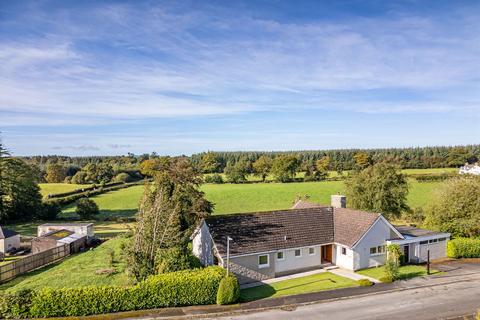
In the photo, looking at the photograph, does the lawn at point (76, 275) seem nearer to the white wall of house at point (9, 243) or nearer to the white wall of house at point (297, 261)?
the white wall of house at point (9, 243)

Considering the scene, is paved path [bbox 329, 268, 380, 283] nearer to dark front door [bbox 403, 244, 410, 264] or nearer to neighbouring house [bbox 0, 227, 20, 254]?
dark front door [bbox 403, 244, 410, 264]

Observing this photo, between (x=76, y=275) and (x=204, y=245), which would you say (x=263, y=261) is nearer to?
(x=204, y=245)

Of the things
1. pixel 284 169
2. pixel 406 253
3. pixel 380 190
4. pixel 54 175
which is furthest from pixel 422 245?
pixel 54 175

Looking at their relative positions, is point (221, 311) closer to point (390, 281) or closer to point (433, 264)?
point (390, 281)

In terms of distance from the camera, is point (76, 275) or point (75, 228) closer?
point (76, 275)

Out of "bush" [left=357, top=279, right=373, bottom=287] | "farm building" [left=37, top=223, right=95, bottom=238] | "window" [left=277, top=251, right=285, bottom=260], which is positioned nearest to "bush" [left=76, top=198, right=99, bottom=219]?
"farm building" [left=37, top=223, right=95, bottom=238]

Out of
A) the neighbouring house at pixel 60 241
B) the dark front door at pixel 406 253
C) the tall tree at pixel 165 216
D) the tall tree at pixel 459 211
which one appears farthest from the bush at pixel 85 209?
the tall tree at pixel 459 211

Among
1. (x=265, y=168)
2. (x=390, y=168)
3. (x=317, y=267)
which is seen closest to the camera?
(x=317, y=267)

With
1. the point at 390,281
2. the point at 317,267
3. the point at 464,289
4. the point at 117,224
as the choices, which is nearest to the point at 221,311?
the point at 317,267

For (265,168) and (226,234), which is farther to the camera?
(265,168)
